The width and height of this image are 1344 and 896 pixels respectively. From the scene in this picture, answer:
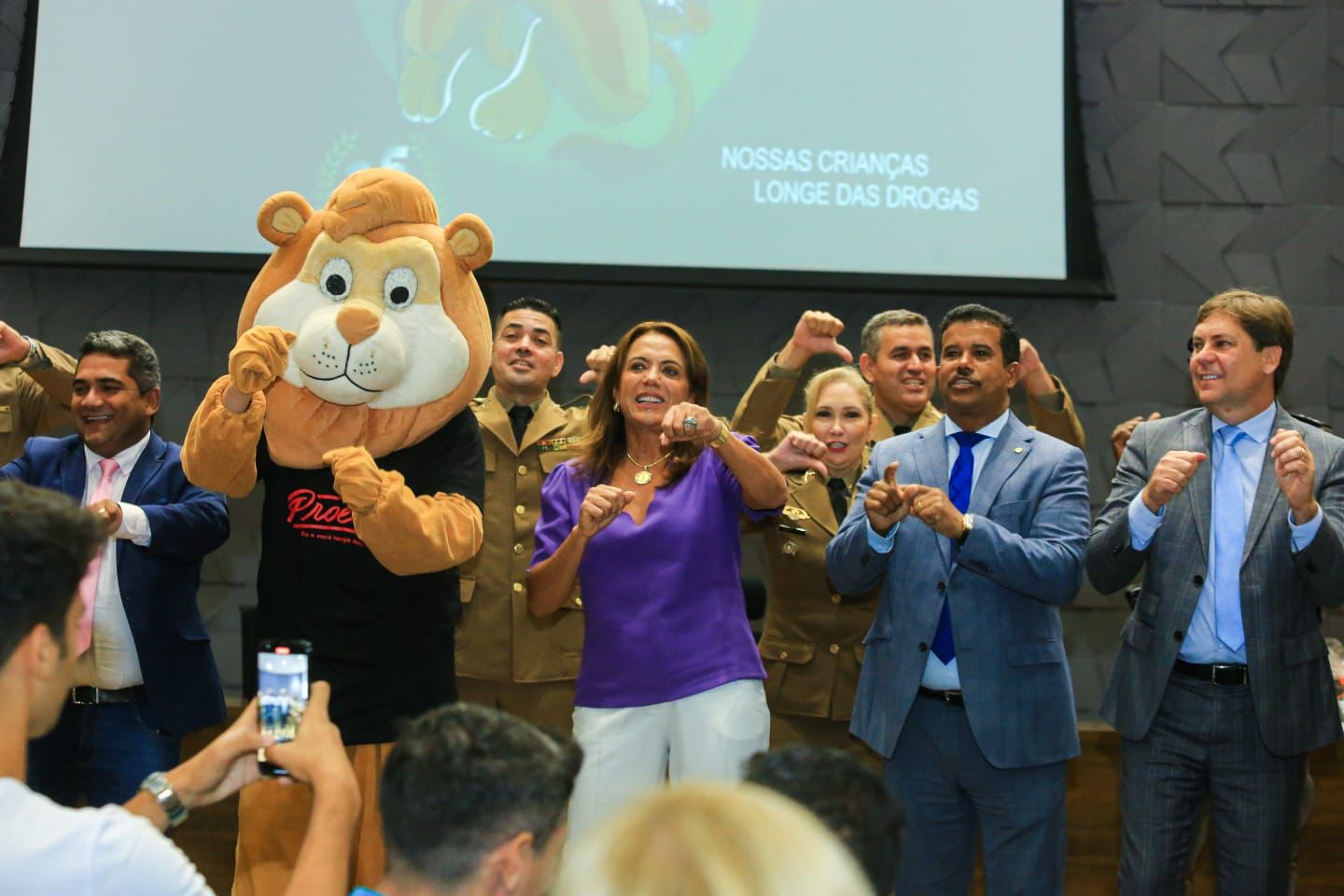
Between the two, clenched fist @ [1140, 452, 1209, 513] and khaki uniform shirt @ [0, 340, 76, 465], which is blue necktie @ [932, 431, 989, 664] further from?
khaki uniform shirt @ [0, 340, 76, 465]

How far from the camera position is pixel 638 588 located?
2.88 meters

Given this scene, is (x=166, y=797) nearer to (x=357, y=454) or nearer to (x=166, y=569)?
(x=357, y=454)

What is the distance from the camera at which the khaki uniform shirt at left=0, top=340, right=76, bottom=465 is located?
3715 millimetres

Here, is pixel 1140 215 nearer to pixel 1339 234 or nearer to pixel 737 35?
pixel 1339 234

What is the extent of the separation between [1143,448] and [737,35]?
2.22m

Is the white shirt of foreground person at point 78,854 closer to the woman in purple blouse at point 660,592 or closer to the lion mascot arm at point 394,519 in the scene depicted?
the lion mascot arm at point 394,519

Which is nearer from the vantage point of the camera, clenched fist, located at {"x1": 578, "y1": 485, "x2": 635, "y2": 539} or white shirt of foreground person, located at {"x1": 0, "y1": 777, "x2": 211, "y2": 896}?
white shirt of foreground person, located at {"x1": 0, "y1": 777, "x2": 211, "y2": 896}

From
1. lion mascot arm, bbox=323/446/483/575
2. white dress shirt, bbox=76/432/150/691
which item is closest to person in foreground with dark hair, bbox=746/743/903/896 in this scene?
lion mascot arm, bbox=323/446/483/575

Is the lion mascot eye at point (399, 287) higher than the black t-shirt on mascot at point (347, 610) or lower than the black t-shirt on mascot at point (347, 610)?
higher

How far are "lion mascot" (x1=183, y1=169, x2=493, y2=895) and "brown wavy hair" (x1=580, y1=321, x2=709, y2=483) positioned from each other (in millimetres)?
304

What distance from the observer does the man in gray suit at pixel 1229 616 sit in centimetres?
296

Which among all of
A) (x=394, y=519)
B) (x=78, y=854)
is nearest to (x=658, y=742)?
(x=394, y=519)

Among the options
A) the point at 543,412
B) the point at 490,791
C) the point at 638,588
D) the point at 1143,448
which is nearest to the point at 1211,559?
the point at 1143,448

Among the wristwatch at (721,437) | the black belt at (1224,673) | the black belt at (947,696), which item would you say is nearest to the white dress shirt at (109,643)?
the wristwatch at (721,437)
